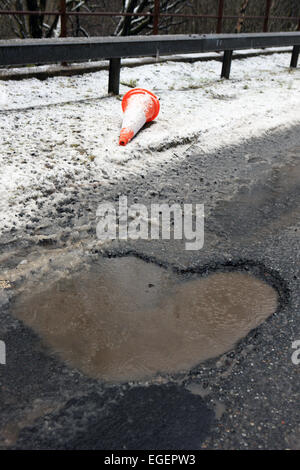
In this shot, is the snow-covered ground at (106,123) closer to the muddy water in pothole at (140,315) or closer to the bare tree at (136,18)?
the muddy water in pothole at (140,315)

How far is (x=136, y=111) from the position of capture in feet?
18.9

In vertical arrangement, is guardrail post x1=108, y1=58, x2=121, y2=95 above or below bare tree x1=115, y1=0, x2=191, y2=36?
below

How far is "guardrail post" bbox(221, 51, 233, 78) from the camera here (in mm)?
9016

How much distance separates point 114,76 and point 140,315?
5.10 m

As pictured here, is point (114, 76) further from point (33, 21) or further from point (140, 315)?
point (140, 315)

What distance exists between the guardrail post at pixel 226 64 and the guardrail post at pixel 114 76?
2.89 m

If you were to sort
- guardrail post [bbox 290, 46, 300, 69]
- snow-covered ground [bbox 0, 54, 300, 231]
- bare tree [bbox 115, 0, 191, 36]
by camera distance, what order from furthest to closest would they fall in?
bare tree [bbox 115, 0, 191, 36] < guardrail post [bbox 290, 46, 300, 69] < snow-covered ground [bbox 0, 54, 300, 231]

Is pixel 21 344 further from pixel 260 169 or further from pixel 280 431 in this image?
pixel 260 169

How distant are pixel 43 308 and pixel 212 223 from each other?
5.58 feet

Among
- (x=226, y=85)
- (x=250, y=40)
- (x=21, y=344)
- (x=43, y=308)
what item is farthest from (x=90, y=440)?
(x=250, y=40)

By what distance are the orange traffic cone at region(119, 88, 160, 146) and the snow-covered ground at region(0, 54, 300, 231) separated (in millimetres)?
114

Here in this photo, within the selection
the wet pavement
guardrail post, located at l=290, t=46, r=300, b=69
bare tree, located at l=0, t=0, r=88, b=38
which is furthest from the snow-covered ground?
bare tree, located at l=0, t=0, r=88, b=38

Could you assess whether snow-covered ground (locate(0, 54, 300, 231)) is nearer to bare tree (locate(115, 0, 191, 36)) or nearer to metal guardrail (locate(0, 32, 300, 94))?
metal guardrail (locate(0, 32, 300, 94))

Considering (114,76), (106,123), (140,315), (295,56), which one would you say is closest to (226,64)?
(295,56)
